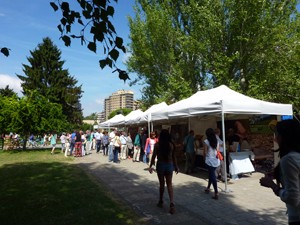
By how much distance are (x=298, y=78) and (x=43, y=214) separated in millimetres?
17585

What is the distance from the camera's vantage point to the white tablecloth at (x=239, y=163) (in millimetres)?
9969

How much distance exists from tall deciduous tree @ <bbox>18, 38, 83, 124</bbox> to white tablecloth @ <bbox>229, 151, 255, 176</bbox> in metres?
41.9

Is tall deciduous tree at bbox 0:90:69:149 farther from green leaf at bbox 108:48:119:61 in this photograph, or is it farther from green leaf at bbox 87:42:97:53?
green leaf at bbox 108:48:119:61

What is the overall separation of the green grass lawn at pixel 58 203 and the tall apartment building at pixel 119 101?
136 m

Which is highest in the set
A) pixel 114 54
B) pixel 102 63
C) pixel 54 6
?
pixel 54 6

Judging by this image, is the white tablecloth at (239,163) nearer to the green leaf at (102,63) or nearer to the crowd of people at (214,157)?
the crowd of people at (214,157)

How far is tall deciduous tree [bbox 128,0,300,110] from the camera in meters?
18.9

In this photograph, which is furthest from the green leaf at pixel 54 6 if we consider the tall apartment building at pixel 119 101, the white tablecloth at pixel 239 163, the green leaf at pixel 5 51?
the tall apartment building at pixel 119 101

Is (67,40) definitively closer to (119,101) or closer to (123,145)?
(123,145)

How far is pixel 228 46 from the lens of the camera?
20672 millimetres

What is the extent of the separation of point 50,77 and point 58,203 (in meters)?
45.3

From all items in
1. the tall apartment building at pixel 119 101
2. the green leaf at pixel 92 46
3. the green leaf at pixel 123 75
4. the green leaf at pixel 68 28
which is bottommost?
the green leaf at pixel 123 75

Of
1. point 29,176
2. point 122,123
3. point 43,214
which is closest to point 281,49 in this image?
point 122,123

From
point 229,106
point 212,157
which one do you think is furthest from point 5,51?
point 229,106
